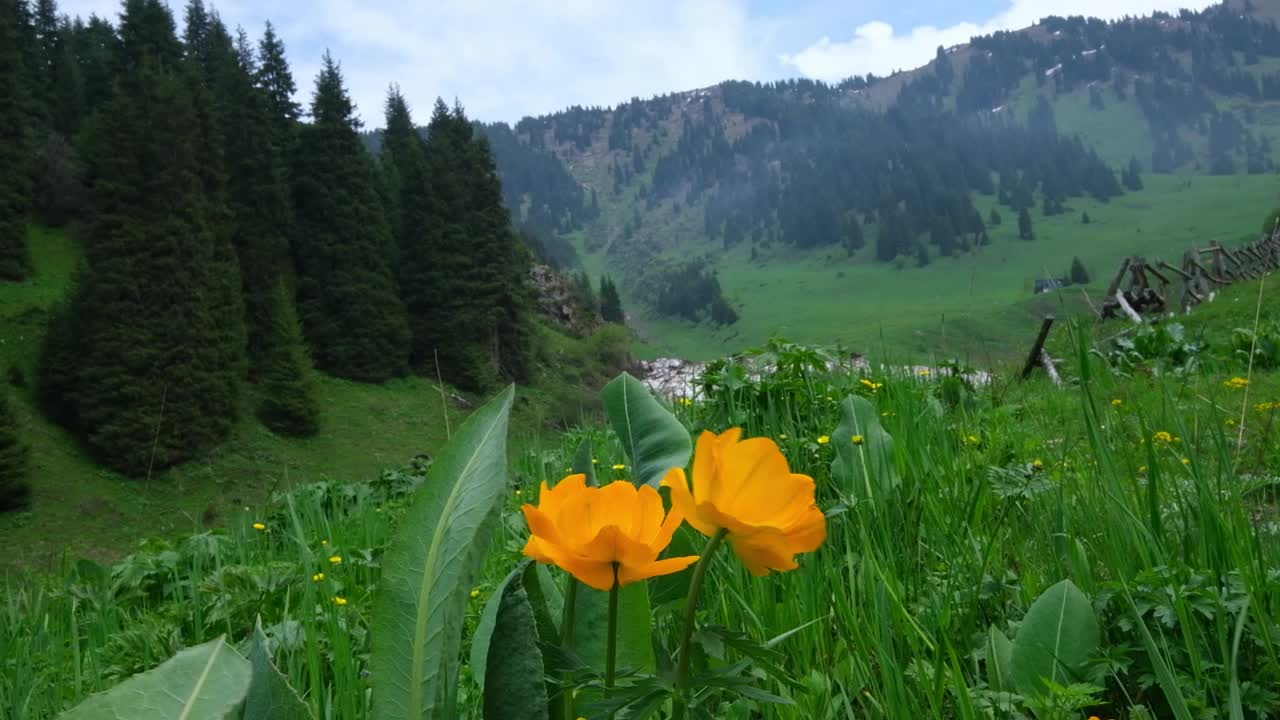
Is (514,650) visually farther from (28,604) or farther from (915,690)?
(28,604)

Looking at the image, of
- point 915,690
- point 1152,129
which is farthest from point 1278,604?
point 1152,129

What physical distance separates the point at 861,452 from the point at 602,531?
1579 millimetres

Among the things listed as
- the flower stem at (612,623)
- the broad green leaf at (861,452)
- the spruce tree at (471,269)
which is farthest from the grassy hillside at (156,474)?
the flower stem at (612,623)

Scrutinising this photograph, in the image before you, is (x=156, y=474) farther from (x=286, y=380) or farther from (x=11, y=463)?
(x=286, y=380)

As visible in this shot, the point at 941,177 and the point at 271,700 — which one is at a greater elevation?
the point at 941,177

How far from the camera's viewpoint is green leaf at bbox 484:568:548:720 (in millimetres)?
657

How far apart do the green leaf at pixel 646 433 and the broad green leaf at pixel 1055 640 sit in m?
0.64

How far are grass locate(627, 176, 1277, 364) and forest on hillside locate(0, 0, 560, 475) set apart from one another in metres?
46.3

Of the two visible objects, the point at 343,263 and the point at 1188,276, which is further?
the point at 343,263

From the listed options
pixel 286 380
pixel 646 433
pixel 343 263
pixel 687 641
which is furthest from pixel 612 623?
pixel 343 263

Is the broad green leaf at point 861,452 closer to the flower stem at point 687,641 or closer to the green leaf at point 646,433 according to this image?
the green leaf at point 646,433

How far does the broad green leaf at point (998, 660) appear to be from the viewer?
1.20 metres

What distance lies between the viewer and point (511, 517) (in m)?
2.83

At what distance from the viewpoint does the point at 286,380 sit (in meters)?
31.9
